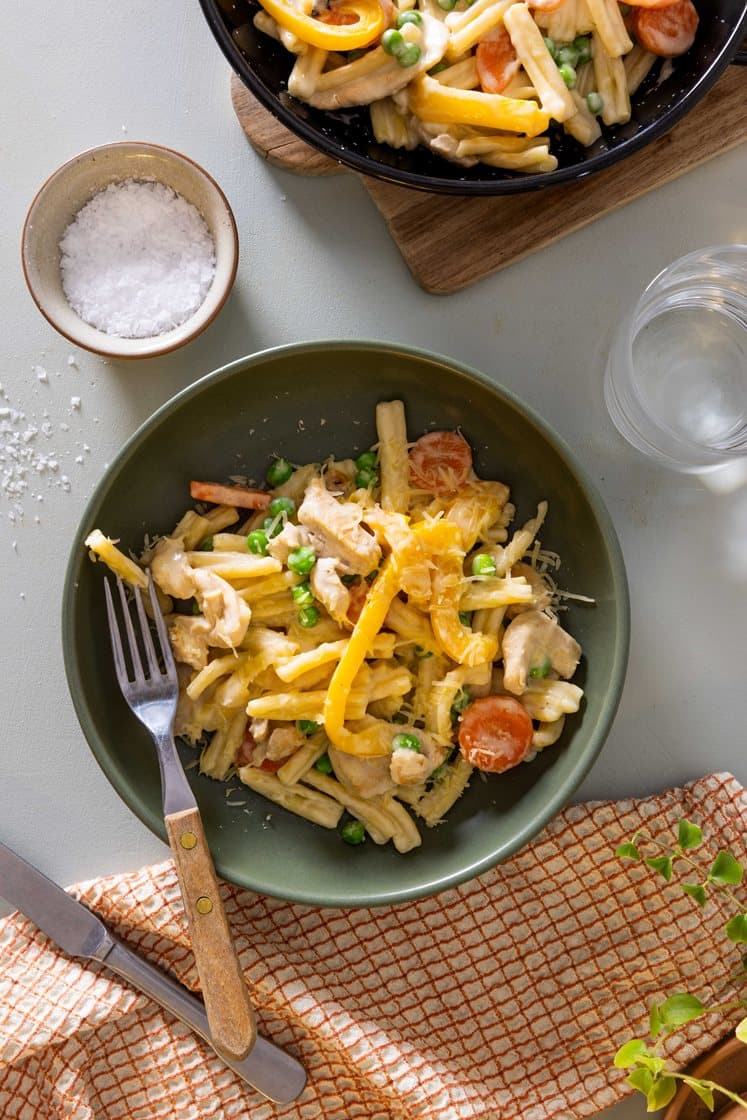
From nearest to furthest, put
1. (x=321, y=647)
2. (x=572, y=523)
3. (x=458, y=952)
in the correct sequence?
(x=321, y=647) → (x=572, y=523) → (x=458, y=952)

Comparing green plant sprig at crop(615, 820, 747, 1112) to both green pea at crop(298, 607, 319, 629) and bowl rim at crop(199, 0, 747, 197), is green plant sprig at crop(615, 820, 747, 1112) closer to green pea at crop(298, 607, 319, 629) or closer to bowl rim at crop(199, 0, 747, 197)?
green pea at crop(298, 607, 319, 629)

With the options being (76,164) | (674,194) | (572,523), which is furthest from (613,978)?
(76,164)

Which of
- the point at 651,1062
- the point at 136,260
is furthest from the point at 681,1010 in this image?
the point at 136,260

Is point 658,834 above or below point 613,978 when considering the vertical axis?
above

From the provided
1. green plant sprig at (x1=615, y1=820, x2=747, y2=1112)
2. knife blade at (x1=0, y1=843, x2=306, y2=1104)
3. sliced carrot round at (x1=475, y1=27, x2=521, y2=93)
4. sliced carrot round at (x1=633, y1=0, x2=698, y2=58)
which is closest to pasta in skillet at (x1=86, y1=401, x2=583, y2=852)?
green plant sprig at (x1=615, y1=820, x2=747, y2=1112)

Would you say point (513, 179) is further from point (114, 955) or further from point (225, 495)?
point (114, 955)

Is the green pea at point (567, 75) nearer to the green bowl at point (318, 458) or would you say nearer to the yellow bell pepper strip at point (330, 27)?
the yellow bell pepper strip at point (330, 27)

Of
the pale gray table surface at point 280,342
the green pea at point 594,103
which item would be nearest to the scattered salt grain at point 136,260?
the pale gray table surface at point 280,342

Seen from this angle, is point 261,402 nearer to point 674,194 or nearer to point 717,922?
point 674,194
